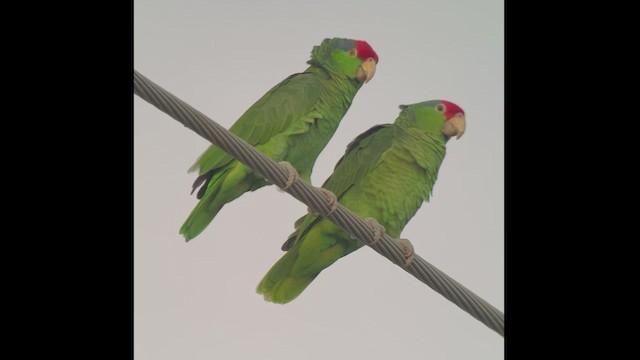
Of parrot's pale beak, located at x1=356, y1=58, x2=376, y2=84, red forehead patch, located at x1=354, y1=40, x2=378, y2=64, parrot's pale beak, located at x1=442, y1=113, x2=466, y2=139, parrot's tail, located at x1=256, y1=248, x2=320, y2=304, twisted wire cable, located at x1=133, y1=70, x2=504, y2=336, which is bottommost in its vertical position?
parrot's tail, located at x1=256, y1=248, x2=320, y2=304

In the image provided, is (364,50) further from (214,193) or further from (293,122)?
Result: (214,193)

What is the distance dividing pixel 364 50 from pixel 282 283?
96cm

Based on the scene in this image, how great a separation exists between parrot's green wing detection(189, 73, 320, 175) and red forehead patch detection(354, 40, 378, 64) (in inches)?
8.3

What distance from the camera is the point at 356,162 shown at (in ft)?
8.83

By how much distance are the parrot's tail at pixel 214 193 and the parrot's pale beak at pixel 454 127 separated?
2.57 feet

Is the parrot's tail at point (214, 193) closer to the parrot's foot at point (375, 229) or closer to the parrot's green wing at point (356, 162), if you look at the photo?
the parrot's green wing at point (356, 162)

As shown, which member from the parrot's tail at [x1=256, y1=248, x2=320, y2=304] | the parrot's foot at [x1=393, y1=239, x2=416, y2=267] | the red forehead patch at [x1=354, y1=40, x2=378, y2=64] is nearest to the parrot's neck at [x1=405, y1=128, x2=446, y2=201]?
the parrot's foot at [x1=393, y1=239, x2=416, y2=267]

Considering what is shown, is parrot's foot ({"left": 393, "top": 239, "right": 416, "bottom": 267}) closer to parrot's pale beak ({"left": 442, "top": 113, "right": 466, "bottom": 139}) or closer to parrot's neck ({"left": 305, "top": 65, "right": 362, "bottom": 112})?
parrot's pale beak ({"left": 442, "top": 113, "right": 466, "bottom": 139})

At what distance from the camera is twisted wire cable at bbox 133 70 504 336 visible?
2.04 m

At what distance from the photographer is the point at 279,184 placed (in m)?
2.20

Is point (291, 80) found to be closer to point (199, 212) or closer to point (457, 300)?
point (199, 212)

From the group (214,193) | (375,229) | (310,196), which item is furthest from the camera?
(214,193)

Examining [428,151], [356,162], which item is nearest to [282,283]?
[356,162]

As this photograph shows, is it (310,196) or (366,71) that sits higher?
(366,71)
